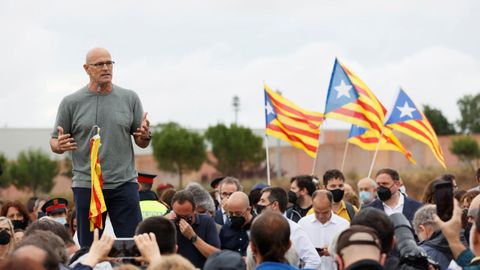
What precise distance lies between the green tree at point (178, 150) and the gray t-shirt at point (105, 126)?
45072 mm

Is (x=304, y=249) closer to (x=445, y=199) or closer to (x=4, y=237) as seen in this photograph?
(x=4, y=237)

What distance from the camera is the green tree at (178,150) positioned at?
184ft

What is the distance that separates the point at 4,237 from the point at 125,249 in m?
2.67

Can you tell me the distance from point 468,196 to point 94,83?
4.72 m

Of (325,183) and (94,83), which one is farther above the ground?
(94,83)

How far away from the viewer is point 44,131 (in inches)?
2729

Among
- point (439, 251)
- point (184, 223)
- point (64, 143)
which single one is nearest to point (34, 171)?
point (184, 223)

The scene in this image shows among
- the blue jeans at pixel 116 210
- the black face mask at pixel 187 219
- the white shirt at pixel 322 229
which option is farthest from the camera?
the white shirt at pixel 322 229

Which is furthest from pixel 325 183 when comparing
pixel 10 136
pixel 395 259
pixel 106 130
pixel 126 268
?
pixel 10 136

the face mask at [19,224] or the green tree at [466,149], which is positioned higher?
the face mask at [19,224]

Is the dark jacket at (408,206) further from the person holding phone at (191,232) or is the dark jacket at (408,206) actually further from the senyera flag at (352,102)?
the senyera flag at (352,102)

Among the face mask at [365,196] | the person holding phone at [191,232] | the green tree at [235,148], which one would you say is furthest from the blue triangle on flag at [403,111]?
the green tree at [235,148]

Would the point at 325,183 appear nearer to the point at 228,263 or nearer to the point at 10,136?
the point at 228,263

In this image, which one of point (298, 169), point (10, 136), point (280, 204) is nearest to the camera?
point (280, 204)
